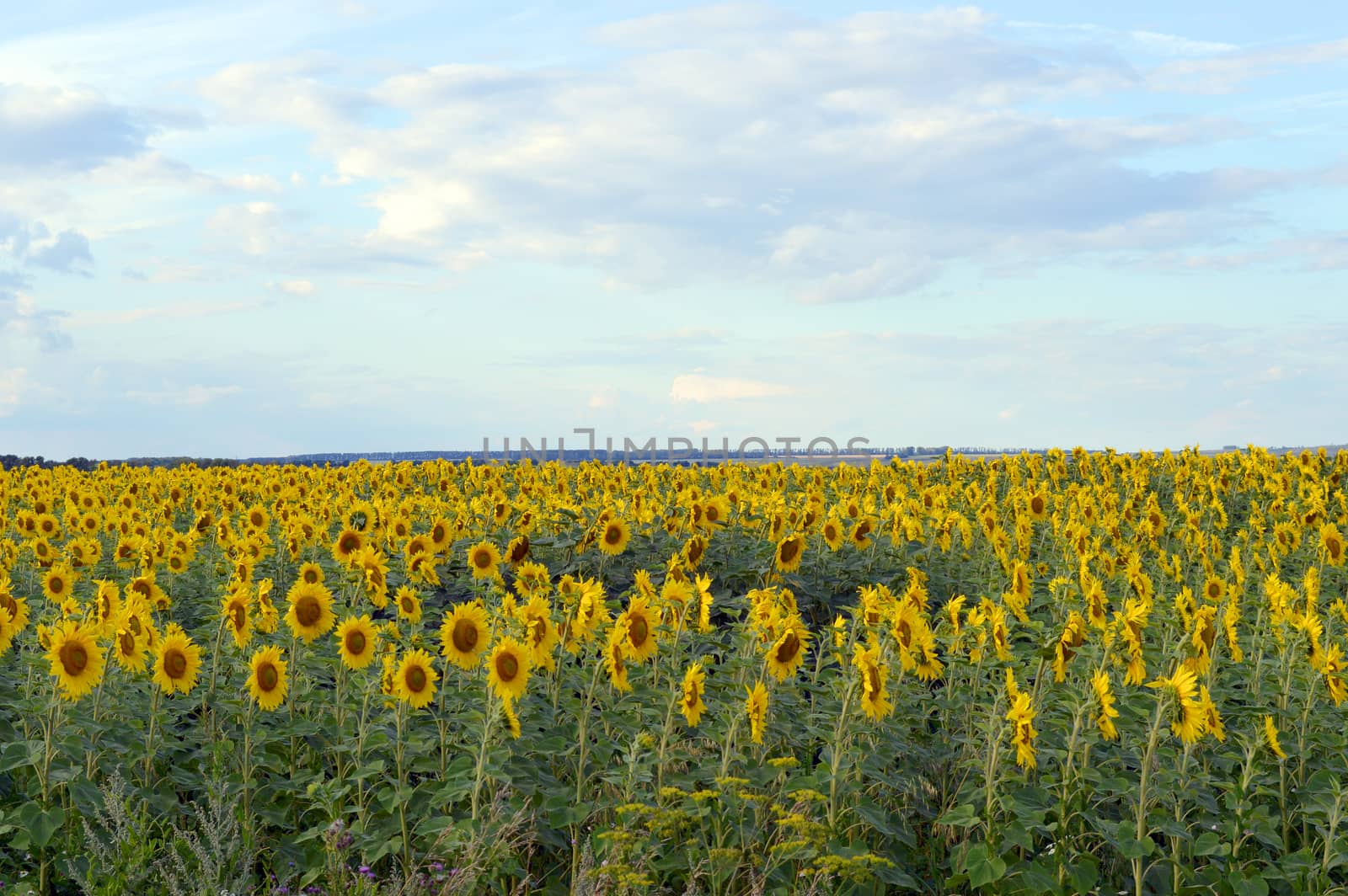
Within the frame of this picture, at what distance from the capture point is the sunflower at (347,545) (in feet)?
29.7

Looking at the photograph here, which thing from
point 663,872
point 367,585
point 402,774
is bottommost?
point 663,872

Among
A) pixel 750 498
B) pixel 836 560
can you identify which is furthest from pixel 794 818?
pixel 750 498

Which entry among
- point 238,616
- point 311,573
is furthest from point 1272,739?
point 311,573

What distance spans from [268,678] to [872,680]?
3294 millimetres

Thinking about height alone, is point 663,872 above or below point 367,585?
below

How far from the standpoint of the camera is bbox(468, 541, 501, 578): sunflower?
889 cm

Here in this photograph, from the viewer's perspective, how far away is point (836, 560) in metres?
11.5

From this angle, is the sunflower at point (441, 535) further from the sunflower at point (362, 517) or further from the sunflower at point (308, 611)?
the sunflower at point (308, 611)

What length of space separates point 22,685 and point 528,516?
5.54m

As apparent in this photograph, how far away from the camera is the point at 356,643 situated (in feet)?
21.6

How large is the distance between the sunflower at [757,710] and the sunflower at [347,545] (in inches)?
173

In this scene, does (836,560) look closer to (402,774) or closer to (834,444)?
(402,774)

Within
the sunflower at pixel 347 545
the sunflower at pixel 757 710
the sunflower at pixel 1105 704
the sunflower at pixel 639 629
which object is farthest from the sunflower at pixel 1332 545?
the sunflower at pixel 347 545

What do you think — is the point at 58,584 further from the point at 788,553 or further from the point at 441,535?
the point at 788,553
